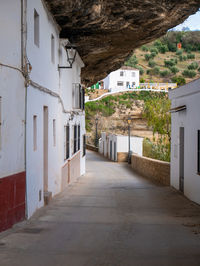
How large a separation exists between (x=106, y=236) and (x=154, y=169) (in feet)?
46.3

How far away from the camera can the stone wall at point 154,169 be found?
61.3 ft

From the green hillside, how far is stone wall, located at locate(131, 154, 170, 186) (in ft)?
187

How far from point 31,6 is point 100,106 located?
5058 centimetres

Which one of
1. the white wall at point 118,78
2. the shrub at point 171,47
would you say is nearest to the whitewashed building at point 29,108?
the white wall at point 118,78

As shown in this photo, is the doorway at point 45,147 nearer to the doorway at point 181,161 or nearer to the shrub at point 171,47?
the doorway at point 181,161

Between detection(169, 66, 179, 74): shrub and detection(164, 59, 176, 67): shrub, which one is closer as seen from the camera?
detection(169, 66, 179, 74): shrub

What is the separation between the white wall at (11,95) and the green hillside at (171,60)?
7483 centimetres

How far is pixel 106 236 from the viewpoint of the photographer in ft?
24.7

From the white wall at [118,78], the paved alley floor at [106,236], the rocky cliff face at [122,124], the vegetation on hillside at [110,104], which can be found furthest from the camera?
the white wall at [118,78]

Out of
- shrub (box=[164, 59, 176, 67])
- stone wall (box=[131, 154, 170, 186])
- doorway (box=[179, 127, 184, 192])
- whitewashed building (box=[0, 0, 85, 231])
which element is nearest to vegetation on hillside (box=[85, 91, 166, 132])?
stone wall (box=[131, 154, 170, 186])

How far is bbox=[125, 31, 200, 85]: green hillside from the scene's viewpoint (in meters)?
94.2

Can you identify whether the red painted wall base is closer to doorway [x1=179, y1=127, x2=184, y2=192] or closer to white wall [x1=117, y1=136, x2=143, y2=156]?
doorway [x1=179, y1=127, x2=184, y2=192]

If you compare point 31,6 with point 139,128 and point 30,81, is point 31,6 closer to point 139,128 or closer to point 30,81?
point 30,81

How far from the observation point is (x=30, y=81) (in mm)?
9102
